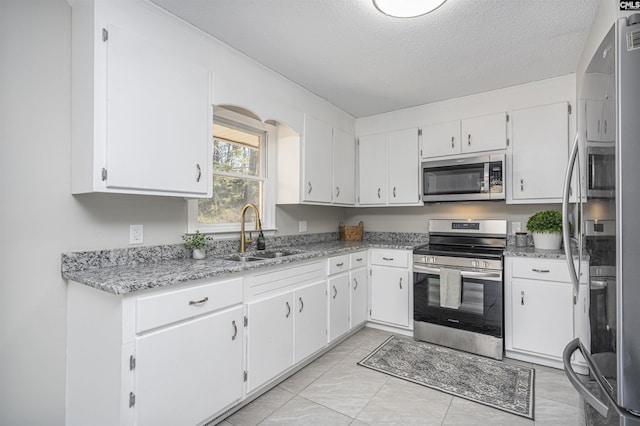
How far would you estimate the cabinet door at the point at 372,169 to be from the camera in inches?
140

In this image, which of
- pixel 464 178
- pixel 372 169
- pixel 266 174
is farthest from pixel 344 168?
pixel 464 178

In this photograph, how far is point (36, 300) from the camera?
1.56 m

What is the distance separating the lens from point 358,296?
10.3 feet

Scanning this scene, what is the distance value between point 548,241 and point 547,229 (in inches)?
4.0

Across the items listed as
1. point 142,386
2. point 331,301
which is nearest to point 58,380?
point 142,386

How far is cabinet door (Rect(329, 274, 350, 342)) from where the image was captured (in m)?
2.73

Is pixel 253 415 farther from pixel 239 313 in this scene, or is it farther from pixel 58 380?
pixel 58 380

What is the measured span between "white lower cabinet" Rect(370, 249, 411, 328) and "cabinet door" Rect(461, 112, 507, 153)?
1.23 m

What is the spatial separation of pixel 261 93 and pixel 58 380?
2.18m

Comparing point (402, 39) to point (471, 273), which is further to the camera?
point (471, 273)

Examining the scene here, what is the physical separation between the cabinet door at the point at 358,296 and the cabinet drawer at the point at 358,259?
2.0 inches

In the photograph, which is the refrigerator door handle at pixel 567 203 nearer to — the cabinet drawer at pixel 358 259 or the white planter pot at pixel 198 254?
the cabinet drawer at pixel 358 259

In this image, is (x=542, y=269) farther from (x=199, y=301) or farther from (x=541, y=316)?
(x=199, y=301)

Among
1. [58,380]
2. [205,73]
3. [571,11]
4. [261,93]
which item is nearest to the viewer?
[58,380]
